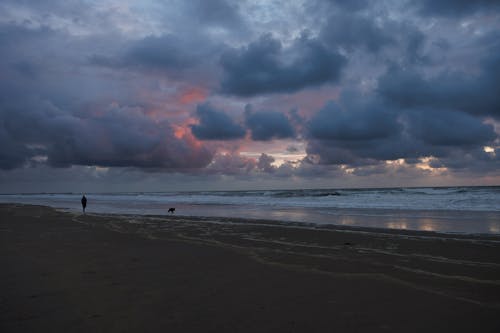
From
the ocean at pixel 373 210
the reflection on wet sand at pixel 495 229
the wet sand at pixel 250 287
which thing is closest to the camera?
the wet sand at pixel 250 287

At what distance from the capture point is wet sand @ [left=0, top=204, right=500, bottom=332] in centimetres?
462

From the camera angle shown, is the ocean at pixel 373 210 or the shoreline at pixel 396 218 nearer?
the shoreline at pixel 396 218

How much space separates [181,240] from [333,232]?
653cm

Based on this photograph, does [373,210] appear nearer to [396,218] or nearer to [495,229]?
[396,218]

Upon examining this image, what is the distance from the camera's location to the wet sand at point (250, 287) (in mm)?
4617

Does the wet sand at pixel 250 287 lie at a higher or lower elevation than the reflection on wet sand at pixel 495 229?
lower

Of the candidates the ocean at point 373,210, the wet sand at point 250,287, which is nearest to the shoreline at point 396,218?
the ocean at point 373,210

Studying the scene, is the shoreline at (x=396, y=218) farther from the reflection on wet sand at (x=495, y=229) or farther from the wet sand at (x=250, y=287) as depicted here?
the wet sand at (x=250, y=287)

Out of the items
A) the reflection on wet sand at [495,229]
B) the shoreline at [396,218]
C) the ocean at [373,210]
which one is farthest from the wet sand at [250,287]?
the ocean at [373,210]

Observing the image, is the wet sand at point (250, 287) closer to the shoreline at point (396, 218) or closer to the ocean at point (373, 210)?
the shoreline at point (396, 218)

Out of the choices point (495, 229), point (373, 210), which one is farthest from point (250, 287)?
point (373, 210)

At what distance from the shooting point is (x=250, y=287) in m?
6.27

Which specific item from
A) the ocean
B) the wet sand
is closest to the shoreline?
the ocean

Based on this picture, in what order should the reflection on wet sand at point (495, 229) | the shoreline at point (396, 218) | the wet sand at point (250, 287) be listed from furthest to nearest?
the shoreline at point (396, 218) < the reflection on wet sand at point (495, 229) < the wet sand at point (250, 287)
